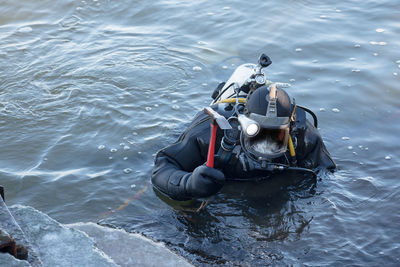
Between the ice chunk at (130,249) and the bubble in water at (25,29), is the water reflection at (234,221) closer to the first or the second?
the ice chunk at (130,249)

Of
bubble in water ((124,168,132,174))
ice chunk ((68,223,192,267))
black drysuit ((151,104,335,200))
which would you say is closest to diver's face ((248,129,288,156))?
black drysuit ((151,104,335,200))

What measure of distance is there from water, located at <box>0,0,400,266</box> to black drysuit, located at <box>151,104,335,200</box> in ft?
0.91

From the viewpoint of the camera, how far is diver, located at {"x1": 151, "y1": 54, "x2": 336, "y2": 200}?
3596 millimetres

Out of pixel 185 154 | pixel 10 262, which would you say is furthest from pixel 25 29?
pixel 10 262

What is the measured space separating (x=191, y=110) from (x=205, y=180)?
2639mm

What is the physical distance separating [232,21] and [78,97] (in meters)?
3.42

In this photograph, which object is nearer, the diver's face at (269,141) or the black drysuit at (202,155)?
the diver's face at (269,141)

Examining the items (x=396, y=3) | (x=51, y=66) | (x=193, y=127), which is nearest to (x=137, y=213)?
(x=193, y=127)

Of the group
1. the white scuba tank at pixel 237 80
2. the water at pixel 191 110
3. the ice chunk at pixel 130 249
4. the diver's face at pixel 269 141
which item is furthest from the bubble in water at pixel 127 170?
the diver's face at pixel 269 141

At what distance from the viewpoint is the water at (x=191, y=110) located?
4.04m

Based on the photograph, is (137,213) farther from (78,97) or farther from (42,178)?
(78,97)

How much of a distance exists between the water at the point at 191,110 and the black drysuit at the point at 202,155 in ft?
0.91

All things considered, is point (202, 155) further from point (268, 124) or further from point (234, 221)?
point (268, 124)

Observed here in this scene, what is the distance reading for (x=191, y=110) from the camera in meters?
6.07
